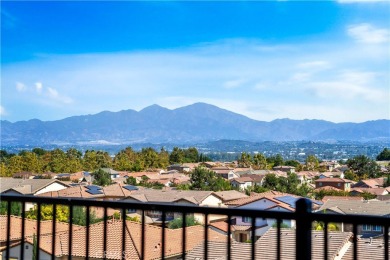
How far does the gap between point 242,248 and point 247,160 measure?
75.9 meters

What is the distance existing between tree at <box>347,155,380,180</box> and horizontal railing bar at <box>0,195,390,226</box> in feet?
203

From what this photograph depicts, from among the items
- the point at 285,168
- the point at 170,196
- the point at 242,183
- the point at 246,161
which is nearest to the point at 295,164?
the point at 285,168

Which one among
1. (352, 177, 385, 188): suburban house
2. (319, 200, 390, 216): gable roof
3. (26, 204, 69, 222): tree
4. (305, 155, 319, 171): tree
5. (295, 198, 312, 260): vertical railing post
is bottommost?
(352, 177, 385, 188): suburban house

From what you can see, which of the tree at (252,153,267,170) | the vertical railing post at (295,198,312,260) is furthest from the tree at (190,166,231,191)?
the vertical railing post at (295,198,312,260)

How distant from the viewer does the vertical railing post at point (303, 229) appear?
2.37 meters

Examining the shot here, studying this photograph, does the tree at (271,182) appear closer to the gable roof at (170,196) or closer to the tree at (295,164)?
the gable roof at (170,196)

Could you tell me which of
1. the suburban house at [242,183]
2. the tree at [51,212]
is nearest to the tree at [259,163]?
the suburban house at [242,183]

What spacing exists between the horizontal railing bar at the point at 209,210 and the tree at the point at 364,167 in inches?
2430

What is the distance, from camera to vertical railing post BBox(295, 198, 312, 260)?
2371mm

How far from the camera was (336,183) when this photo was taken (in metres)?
50.4

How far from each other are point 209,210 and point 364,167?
64.8 m

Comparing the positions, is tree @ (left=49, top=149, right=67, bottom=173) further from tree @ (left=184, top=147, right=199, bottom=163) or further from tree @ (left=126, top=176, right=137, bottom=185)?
tree @ (left=184, top=147, right=199, bottom=163)

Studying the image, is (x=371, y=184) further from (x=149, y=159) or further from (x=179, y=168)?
(x=149, y=159)

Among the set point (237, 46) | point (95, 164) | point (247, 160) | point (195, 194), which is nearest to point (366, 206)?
point (195, 194)
